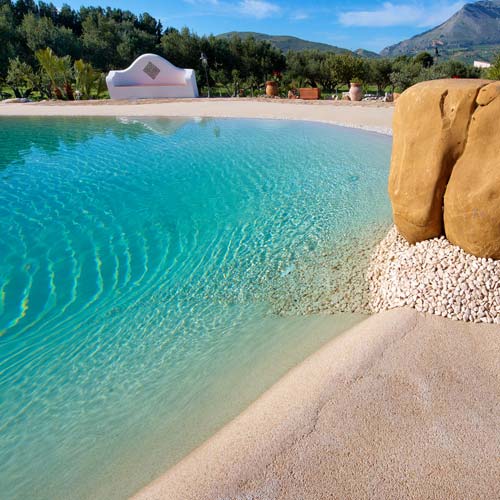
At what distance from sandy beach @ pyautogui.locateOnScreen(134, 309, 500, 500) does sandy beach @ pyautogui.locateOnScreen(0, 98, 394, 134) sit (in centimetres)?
1427

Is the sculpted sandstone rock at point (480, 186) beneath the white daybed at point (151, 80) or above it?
beneath

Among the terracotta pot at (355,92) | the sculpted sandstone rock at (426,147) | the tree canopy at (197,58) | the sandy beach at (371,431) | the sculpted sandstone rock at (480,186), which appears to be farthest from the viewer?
the tree canopy at (197,58)

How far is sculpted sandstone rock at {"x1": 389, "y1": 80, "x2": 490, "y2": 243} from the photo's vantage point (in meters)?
4.28

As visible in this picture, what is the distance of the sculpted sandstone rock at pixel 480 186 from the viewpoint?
4.05 meters

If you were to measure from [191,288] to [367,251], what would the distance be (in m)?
2.96

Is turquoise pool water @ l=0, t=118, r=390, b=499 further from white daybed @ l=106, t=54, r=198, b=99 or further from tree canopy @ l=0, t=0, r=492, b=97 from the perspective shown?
tree canopy @ l=0, t=0, r=492, b=97

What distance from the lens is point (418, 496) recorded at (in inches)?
97.5

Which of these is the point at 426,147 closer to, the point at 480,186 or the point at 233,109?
the point at 480,186

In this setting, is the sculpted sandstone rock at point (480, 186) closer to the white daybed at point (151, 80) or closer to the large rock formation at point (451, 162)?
the large rock formation at point (451, 162)

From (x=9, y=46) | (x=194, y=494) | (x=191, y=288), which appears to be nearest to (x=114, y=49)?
(x=9, y=46)

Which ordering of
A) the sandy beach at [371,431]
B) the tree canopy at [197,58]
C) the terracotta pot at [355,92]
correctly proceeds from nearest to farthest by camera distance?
the sandy beach at [371,431], the terracotta pot at [355,92], the tree canopy at [197,58]

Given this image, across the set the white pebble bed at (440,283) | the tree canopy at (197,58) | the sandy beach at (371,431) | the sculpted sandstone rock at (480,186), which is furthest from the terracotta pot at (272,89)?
the sandy beach at (371,431)

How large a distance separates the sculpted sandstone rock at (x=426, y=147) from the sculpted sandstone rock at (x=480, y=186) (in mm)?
113

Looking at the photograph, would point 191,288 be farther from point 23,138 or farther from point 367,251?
point 23,138
